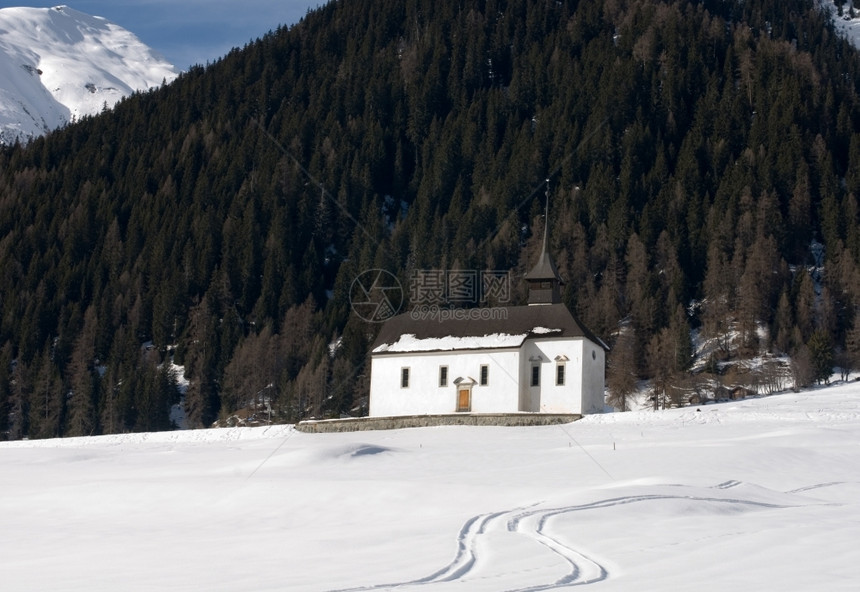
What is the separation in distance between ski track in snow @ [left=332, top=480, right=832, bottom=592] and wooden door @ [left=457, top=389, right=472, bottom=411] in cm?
2529

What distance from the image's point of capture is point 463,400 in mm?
56594

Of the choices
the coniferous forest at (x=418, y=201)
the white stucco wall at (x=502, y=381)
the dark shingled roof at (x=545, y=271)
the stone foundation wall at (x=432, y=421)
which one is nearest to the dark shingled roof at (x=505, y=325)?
the white stucco wall at (x=502, y=381)

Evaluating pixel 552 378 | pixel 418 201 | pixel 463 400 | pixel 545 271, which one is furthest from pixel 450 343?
pixel 418 201

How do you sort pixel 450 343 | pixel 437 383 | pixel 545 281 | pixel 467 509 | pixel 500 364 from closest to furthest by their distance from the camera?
pixel 467 509
pixel 500 364
pixel 437 383
pixel 450 343
pixel 545 281

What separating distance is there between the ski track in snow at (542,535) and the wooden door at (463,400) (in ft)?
83.0

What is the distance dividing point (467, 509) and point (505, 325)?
2957cm

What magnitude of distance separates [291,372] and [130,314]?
27867mm

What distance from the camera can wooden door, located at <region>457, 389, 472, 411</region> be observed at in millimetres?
56406

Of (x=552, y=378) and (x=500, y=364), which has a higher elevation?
(x=500, y=364)

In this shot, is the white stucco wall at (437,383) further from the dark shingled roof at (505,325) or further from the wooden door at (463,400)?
the dark shingled roof at (505,325)

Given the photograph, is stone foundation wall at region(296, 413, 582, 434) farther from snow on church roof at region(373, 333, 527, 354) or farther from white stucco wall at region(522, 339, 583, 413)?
snow on church roof at region(373, 333, 527, 354)

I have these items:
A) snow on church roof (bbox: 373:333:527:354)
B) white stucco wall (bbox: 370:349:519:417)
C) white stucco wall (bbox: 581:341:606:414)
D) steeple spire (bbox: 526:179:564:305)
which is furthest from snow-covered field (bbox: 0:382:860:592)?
steeple spire (bbox: 526:179:564:305)

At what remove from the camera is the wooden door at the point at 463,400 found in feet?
185

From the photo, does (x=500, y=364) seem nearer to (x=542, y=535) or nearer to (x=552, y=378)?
(x=552, y=378)
